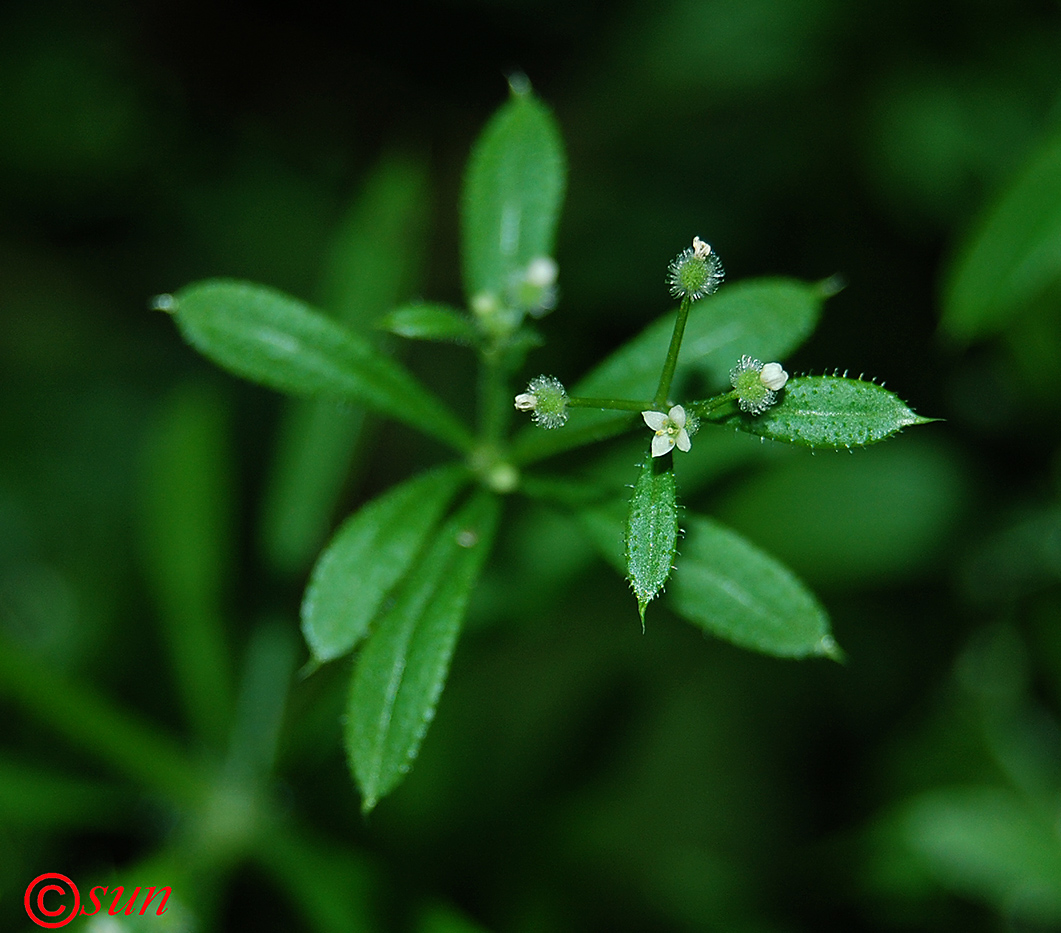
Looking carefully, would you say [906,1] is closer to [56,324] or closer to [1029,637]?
[1029,637]

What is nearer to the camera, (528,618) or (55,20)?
(528,618)

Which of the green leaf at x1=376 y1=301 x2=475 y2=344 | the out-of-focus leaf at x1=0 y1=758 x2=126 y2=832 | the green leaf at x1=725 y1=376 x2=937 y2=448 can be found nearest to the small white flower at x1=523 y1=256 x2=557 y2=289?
the green leaf at x1=376 y1=301 x2=475 y2=344

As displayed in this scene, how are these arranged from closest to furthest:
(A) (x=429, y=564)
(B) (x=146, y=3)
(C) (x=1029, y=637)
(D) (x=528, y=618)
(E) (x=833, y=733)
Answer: (A) (x=429, y=564) < (D) (x=528, y=618) < (C) (x=1029, y=637) < (E) (x=833, y=733) < (B) (x=146, y=3)

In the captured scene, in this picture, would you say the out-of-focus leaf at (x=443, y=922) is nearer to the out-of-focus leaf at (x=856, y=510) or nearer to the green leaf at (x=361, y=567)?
the green leaf at (x=361, y=567)

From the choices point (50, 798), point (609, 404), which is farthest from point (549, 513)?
point (50, 798)

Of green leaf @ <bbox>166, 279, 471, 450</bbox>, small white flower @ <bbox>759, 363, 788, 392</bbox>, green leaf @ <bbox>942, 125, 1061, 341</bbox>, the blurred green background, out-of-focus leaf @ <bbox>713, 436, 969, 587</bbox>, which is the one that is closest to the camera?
→ small white flower @ <bbox>759, 363, 788, 392</bbox>

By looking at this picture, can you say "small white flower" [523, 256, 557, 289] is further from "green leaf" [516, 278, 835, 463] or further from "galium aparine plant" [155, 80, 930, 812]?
"green leaf" [516, 278, 835, 463]

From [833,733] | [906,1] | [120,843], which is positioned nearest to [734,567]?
[833,733]

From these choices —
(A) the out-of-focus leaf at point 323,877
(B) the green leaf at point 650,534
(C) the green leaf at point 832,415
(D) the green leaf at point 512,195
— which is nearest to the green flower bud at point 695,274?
(C) the green leaf at point 832,415
